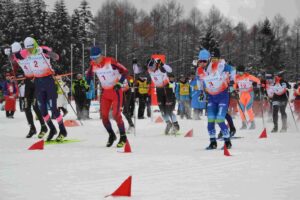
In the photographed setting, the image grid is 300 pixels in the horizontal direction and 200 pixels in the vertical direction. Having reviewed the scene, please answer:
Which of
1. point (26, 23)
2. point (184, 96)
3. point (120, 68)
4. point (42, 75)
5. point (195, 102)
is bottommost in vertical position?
point (195, 102)

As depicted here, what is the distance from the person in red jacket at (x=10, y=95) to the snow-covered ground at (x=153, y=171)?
9.76 m

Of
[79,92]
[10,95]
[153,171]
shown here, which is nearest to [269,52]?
[79,92]

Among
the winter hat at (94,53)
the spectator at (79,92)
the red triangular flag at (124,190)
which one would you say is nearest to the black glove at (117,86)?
the winter hat at (94,53)

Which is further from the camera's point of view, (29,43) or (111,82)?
(29,43)

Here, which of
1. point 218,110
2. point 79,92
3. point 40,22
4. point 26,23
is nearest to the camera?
point 218,110

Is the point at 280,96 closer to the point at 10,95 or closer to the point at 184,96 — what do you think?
the point at 184,96

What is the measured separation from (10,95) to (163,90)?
9492 millimetres

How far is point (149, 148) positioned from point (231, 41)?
238 ft

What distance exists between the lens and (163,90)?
1280 centimetres

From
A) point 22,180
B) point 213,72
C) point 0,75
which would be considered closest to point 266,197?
point 22,180

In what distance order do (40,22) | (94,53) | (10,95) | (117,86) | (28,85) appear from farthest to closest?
1. (40,22)
2. (10,95)
3. (28,85)
4. (117,86)
5. (94,53)

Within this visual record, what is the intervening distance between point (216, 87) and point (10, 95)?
13231 millimetres

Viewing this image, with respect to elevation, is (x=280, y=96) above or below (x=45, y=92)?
below

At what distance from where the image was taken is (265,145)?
969 cm
